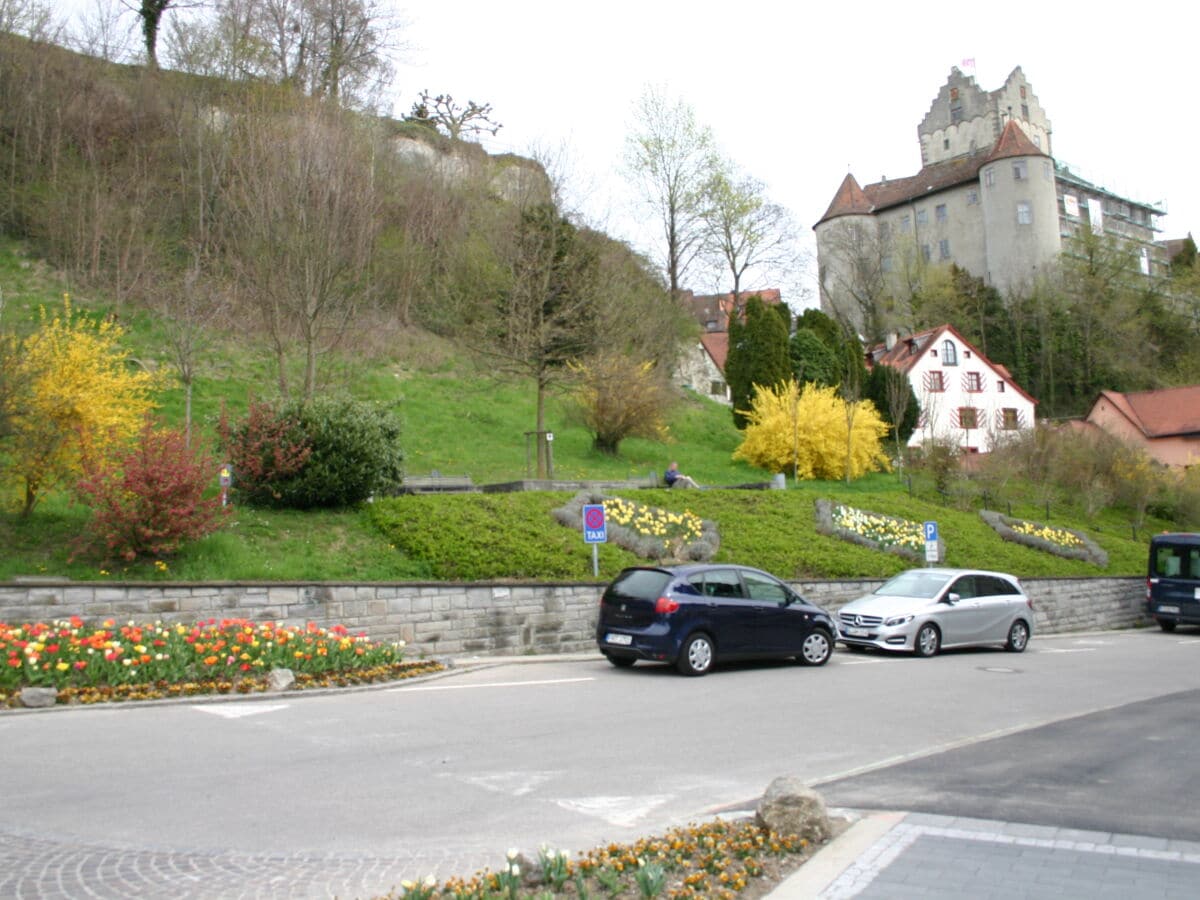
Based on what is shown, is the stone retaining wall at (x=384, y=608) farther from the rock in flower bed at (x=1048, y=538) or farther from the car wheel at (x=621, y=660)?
the rock in flower bed at (x=1048, y=538)

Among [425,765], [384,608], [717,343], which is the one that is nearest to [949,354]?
[717,343]

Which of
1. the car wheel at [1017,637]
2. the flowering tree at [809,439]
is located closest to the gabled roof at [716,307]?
the flowering tree at [809,439]

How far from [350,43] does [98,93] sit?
31.7ft

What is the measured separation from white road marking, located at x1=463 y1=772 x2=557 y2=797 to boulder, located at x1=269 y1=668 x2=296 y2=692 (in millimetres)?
4830

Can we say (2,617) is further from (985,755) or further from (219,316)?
(219,316)

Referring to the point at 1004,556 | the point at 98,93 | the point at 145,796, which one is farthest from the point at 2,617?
the point at 98,93

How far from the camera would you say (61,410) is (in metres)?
16.0

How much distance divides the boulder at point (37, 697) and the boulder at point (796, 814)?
7755 millimetres

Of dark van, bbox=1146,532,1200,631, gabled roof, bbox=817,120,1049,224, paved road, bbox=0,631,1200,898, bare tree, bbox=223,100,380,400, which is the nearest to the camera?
paved road, bbox=0,631,1200,898

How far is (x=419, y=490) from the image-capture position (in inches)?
862

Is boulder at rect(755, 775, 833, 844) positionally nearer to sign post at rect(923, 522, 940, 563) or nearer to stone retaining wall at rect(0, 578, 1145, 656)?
stone retaining wall at rect(0, 578, 1145, 656)

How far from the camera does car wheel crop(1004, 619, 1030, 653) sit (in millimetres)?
19719

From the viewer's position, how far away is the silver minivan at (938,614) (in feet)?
58.9

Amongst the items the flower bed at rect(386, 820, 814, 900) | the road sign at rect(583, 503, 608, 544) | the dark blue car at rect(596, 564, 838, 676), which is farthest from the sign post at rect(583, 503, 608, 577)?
the flower bed at rect(386, 820, 814, 900)
